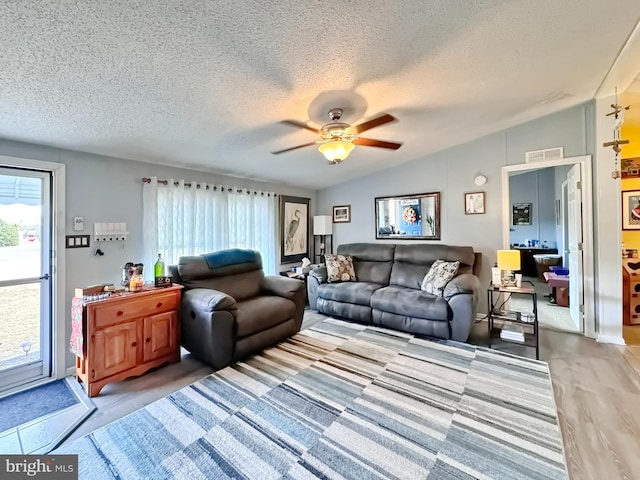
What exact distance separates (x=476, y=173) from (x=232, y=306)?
3.72m

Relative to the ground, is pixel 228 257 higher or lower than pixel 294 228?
lower

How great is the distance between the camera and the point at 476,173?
13.4 ft

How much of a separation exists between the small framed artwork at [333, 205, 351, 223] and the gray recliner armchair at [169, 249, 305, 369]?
2.07 m

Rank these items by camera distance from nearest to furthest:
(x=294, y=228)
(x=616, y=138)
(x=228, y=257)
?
(x=616, y=138) < (x=228, y=257) < (x=294, y=228)

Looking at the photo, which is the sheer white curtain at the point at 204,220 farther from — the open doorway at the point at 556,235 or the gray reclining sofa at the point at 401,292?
the open doorway at the point at 556,235

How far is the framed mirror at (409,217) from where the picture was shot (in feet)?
14.6

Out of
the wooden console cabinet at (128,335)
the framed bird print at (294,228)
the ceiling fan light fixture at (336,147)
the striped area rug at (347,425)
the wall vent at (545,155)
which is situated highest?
the wall vent at (545,155)

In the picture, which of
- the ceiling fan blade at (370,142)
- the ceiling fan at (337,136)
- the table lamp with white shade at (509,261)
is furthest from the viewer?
the table lamp with white shade at (509,261)

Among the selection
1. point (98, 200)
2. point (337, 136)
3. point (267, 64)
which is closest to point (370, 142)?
point (337, 136)

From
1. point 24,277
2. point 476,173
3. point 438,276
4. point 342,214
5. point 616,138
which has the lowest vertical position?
point 438,276

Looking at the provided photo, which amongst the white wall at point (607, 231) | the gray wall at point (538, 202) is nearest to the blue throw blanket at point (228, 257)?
the white wall at point (607, 231)

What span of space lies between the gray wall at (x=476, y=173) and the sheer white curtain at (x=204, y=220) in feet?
5.76

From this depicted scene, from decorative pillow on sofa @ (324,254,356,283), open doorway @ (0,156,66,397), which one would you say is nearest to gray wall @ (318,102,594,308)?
decorative pillow on sofa @ (324,254,356,283)

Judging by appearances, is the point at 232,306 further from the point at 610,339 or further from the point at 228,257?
the point at 610,339
